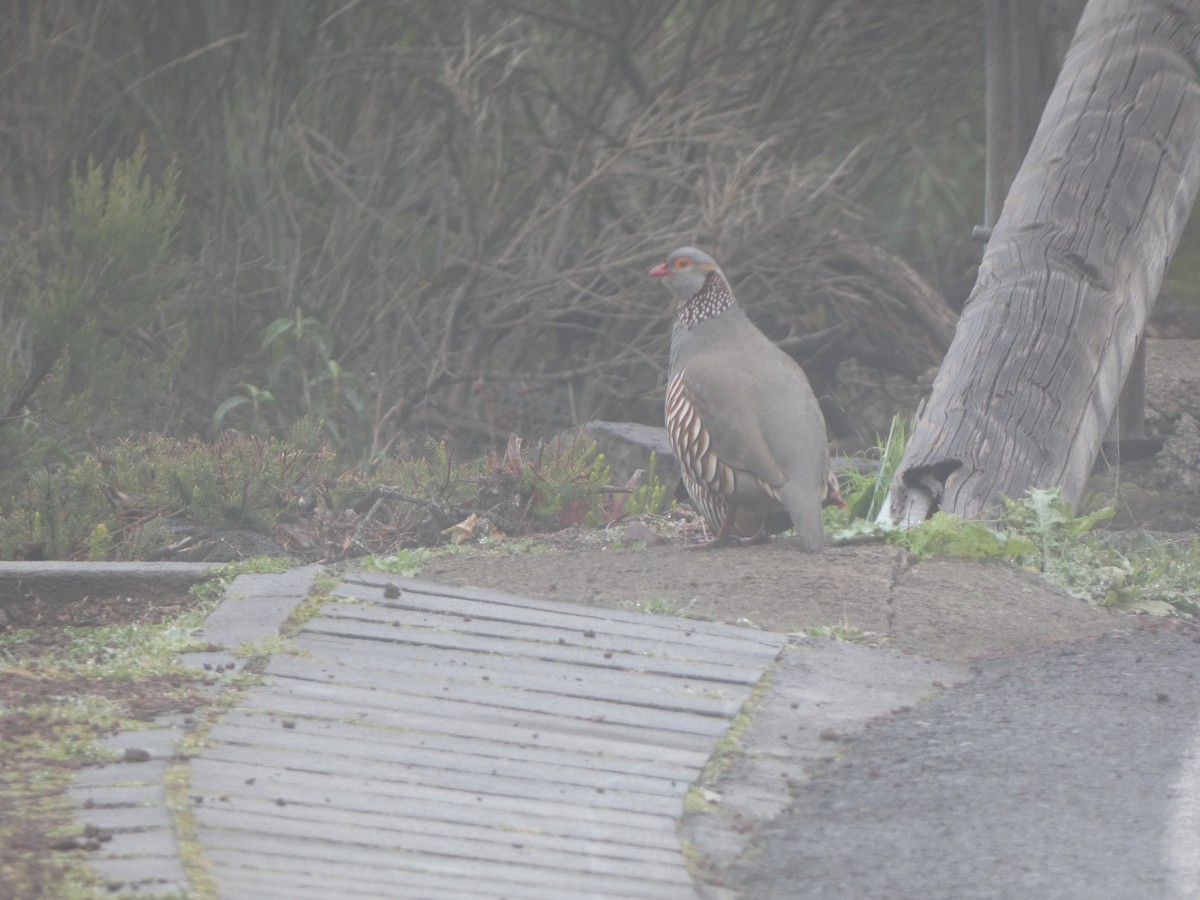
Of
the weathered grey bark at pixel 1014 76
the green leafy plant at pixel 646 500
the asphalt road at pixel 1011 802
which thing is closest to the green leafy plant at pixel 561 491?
the green leafy plant at pixel 646 500

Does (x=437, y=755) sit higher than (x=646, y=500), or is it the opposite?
(x=437, y=755)

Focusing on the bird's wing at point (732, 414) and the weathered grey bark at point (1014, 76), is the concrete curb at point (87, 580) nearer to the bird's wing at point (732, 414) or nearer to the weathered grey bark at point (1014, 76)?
the bird's wing at point (732, 414)

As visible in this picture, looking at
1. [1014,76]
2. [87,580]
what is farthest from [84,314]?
[1014,76]

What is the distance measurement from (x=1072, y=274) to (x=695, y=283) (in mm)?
1491

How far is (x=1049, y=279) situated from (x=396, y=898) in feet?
14.7

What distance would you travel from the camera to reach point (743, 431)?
5629 millimetres

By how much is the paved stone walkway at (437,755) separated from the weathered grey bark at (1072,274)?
1.92 m

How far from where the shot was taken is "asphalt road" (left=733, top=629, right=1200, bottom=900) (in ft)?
9.54

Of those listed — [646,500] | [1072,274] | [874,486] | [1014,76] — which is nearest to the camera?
[1072,274]

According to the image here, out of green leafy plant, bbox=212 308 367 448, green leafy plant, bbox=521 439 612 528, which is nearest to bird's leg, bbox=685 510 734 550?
green leafy plant, bbox=521 439 612 528

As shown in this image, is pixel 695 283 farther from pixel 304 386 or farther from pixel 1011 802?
pixel 1011 802

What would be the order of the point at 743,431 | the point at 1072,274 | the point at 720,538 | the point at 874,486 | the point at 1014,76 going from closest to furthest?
the point at 743,431 < the point at 720,538 < the point at 1072,274 < the point at 874,486 < the point at 1014,76

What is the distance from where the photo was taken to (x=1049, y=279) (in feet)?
20.8

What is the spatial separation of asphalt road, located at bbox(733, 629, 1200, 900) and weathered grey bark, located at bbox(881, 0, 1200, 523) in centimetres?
180
